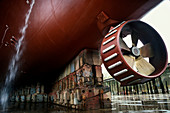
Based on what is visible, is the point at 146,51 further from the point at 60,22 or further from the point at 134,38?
the point at 60,22

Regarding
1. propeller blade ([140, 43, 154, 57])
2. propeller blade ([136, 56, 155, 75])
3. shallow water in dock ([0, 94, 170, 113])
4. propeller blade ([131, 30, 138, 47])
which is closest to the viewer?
propeller blade ([136, 56, 155, 75])

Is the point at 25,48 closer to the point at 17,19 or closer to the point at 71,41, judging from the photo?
the point at 17,19

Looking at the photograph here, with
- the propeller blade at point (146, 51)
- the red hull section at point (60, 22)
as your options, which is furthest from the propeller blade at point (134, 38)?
the red hull section at point (60, 22)

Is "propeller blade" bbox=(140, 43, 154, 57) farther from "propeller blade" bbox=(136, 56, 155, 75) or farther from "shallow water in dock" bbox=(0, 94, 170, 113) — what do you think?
"shallow water in dock" bbox=(0, 94, 170, 113)

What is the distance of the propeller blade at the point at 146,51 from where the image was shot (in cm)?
263

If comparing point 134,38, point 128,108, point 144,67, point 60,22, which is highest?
point 60,22

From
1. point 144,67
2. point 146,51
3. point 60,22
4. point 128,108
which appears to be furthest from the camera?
point 60,22

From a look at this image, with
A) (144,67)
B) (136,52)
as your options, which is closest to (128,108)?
(144,67)

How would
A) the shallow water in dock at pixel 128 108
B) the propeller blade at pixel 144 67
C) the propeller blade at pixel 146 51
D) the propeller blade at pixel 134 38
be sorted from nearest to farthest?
the propeller blade at pixel 144 67 → the propeller blade at pixel 146 51 → the shallow water in dock at pixel 128 108 → the propeller blade at pixel 134 38

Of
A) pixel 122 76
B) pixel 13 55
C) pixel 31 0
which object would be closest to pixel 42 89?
pixel 13 55

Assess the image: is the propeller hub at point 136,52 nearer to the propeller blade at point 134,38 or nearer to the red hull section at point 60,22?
the propeller blade at point 134,38

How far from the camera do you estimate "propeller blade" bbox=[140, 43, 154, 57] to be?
2.63 meters

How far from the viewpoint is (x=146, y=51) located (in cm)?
266

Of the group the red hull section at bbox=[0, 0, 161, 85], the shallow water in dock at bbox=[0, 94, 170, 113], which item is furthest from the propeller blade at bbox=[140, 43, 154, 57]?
the shallow water in dock at bbox=[0, 94, 170, 113]
